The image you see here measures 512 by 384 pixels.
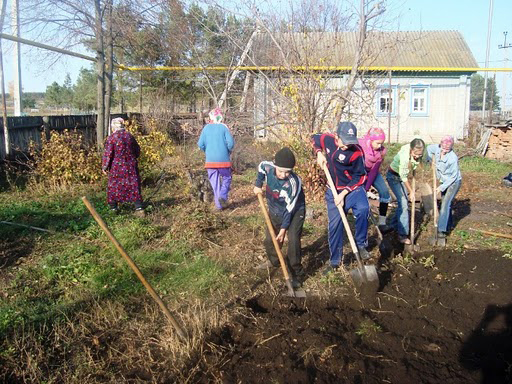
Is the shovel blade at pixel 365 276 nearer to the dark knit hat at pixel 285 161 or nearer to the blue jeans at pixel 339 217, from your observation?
the blue jeans at pixel 339 217

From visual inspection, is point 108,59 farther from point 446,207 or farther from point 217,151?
point 446,207

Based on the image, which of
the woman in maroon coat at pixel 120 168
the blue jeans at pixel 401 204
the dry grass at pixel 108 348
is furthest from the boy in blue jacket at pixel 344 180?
the woman in maroon coat at pixel 120 168

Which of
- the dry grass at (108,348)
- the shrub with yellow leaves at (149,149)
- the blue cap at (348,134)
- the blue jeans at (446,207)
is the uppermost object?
the blue cap at (348,134)

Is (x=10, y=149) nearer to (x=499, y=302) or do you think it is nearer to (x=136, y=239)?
(x=136, y=239)

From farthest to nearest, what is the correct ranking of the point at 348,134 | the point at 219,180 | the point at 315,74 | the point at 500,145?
the point at 500,145 → the point at 315,74 → the point at 219,180 → the point at 348,134

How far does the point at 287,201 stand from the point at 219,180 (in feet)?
9.99

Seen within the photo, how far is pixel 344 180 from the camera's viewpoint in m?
4.86

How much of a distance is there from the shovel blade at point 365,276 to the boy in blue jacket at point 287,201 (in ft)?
1.82

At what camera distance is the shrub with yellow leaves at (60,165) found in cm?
835

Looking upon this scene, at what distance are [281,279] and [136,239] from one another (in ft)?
6.47

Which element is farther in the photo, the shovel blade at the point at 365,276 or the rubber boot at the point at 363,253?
the rubber boot at the point at 363,253

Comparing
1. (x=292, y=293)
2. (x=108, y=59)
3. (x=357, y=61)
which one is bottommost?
(x=292, y=293)

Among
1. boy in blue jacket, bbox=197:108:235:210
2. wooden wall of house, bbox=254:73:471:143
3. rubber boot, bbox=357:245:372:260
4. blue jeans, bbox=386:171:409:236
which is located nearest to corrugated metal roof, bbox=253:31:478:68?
boy in blue jacket, bbox=197:108:235:210

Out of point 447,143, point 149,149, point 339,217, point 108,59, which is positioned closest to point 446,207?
point 447,143
